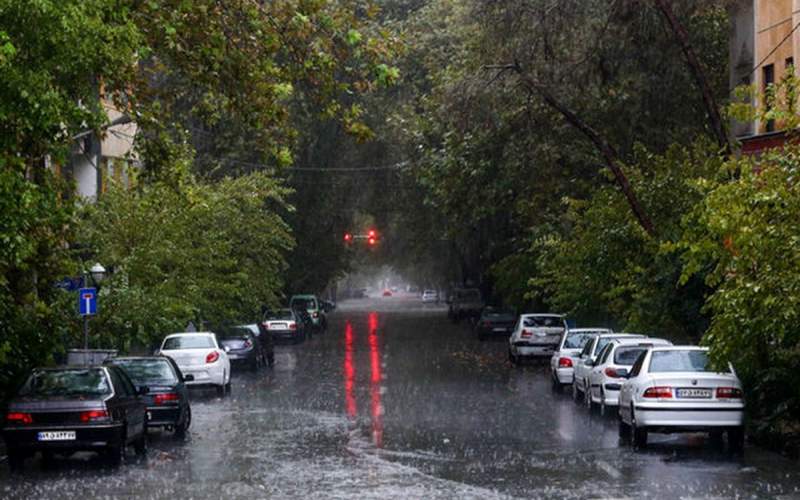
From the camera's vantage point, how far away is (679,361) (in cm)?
2136

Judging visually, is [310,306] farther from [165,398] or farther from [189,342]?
[165,398]

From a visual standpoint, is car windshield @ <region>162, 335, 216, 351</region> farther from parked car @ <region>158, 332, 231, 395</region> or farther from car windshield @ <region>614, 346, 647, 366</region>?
car windshield @ <region>614, 346, 647, 366</region>

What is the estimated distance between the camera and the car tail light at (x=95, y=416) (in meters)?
19.2

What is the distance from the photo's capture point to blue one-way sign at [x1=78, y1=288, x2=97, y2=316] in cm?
3097

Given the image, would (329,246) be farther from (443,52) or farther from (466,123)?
(466,123)

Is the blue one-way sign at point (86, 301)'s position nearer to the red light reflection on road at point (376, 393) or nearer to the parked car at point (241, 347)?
the red light reflection on road at point (376, 393)

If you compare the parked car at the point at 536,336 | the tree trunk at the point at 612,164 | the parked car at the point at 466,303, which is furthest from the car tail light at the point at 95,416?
the parked car at the point at 466,303

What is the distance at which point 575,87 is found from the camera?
119 ft

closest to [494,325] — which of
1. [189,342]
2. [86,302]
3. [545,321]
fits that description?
[545,321]

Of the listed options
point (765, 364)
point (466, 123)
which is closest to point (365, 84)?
point (765, 364)

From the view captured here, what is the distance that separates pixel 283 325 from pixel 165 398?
133 feet

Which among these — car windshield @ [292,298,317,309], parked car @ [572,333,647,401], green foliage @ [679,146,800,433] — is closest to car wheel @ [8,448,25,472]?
green foliage @ [679,146,800,433]

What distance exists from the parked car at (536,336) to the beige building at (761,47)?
29.8 feet

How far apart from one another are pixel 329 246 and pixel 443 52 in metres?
20.4
